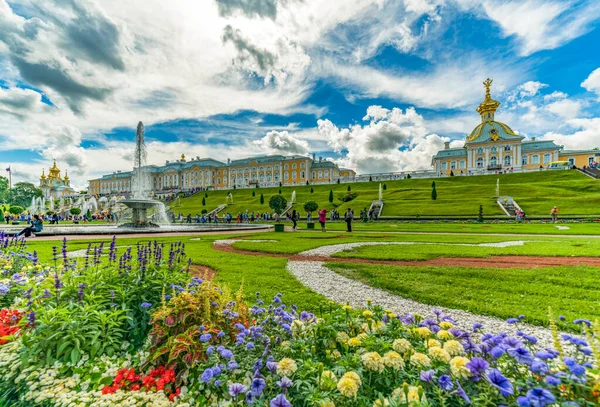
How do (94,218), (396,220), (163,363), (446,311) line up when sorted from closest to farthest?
1. (163,363)
2. (446,311)
3. (396,220)
4. (94,218)

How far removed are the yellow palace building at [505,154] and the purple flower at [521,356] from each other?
7815 cm

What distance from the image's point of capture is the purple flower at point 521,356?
1878 millimetres

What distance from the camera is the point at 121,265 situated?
446 cm

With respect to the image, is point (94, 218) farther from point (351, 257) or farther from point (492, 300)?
point (492, 300)

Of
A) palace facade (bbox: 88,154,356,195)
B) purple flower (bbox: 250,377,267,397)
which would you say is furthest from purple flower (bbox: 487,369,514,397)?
palace facade (bbox: 88,154,356,195)

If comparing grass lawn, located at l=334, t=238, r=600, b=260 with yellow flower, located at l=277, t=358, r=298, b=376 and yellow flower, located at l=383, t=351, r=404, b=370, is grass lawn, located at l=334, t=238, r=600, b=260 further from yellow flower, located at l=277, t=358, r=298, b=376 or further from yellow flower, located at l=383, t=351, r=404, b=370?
yellow flower, located at l=277, t=358, r=298, b=376

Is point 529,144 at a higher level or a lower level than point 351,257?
higher

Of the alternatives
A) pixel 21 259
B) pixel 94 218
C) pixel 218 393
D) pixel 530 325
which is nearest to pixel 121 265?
pixel 218 393

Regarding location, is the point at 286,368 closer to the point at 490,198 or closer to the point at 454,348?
the point at 454,348

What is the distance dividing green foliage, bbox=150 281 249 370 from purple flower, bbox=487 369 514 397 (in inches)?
90.7

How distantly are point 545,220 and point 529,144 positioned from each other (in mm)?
63062

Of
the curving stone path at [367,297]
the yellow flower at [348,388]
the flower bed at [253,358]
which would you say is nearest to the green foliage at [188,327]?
the flower bed at [253,358]

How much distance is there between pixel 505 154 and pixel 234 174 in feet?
281

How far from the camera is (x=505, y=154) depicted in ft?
248
